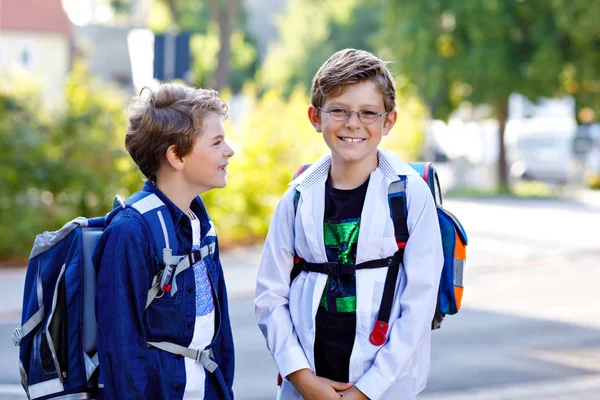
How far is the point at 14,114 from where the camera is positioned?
12797mm

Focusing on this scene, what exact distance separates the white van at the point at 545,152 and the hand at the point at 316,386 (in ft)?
118

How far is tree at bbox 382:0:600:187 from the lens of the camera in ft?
85.1

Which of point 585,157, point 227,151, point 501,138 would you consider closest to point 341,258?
point 227,151

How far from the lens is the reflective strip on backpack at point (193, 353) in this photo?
9.29 feet

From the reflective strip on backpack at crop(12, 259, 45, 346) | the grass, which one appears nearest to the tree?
the grass

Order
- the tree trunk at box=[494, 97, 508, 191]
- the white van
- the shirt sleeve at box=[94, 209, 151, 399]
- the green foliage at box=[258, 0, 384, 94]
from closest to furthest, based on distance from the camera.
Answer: the shirt sleeve at box=[94, 209, 151, 399] → the tree trunk at box=[494, 97, 508, 191] → the white van → the green foliage at box=[258, 0, 384, 94]

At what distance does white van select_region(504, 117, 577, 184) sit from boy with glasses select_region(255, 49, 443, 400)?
35899mm

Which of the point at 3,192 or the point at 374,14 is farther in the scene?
the point at 374,14

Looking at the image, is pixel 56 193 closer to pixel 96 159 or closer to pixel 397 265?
pixel 96 159

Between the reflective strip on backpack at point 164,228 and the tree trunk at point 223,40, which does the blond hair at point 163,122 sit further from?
the tree trunk at point 223,40

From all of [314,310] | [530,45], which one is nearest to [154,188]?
[314,310]

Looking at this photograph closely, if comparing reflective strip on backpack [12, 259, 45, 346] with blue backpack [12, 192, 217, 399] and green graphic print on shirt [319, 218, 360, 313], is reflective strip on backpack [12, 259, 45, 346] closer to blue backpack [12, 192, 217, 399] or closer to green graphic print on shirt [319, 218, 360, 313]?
blue backpack [12, 192, 217, 399]

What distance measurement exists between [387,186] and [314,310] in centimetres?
45

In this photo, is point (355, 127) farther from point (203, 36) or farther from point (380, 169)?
point (203, 36)
